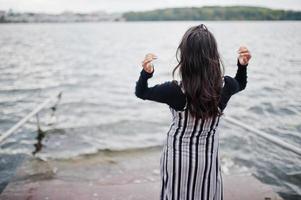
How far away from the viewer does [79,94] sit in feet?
52.4

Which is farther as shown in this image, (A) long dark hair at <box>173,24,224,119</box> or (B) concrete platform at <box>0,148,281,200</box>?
(B) concrete platform at <box>0,148,281,200</box>

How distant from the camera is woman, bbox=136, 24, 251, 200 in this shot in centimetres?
224

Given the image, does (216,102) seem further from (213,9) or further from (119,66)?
(213,9)

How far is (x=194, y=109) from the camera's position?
229 cm

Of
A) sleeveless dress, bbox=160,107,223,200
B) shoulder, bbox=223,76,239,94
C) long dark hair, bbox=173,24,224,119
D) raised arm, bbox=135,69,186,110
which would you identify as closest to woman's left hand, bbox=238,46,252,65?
shoulder, bbox=223,76,239,94

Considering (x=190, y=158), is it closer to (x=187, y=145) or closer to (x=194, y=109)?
(x=187, y=145)

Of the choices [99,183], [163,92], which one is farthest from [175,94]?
[99,183]

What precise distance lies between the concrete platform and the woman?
6.35 ft

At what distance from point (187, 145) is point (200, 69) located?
0.55m

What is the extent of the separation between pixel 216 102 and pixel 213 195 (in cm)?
80

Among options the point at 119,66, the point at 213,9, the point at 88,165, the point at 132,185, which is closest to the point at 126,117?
the point at 88,165

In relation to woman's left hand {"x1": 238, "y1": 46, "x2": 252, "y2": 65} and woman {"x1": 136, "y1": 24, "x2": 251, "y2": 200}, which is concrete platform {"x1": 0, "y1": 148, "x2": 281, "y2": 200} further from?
woman's left hand {"x1": 238, "y1": 46, "x2": 252, "y2": 65}

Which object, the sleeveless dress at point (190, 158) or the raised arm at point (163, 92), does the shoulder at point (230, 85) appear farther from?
the raised arm at point (163, 92)

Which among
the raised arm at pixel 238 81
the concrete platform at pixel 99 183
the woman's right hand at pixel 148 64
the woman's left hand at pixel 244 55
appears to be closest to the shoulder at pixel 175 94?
the woman's right hand at pixel 148 64
